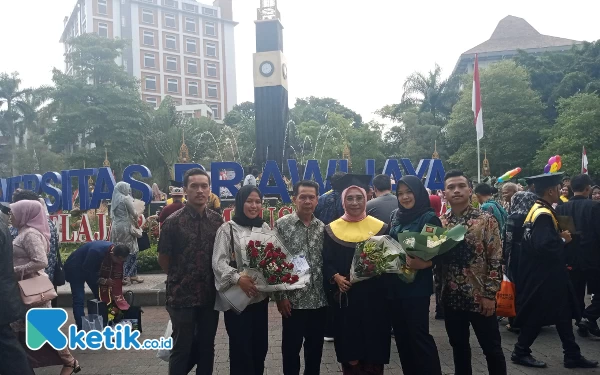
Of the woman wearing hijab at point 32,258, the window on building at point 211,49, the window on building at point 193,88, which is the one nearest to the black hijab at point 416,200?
the woman wearing hijab at point 32,258

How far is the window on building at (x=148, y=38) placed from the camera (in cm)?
5419

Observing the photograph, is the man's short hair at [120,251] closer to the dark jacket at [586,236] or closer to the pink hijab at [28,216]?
the pink hijab at [28,216]

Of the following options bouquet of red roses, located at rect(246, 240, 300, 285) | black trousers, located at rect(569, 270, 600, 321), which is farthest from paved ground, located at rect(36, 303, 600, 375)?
bouquet of red roses, located at rect(246, 240, 300, 285)

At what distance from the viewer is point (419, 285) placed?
11.1 feet

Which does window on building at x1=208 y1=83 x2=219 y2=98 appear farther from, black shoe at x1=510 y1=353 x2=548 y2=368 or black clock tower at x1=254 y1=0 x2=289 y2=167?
black shoe at x1=510 y1=353 x2=548 y2=368

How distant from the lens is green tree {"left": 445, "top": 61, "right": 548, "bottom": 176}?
28094 mm

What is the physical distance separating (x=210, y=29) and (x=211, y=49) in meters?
2.62

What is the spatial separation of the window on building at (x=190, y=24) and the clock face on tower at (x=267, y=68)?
4260 centimetres

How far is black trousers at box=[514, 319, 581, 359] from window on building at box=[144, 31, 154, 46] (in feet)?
186

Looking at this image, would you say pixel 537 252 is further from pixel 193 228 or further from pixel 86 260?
pixel 86 260

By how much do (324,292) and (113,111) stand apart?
30.0 metres

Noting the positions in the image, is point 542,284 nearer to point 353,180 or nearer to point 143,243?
point 353,180

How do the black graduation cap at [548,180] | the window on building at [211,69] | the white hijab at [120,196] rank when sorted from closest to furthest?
the black graduation cap at [548,180], the white hijab at [120,196], the window on building at [211,69]

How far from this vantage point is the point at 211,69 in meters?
58.8
